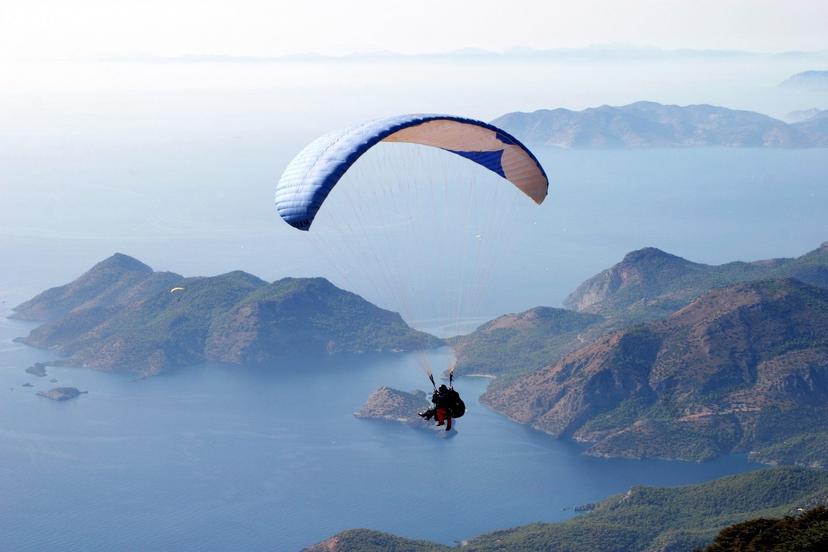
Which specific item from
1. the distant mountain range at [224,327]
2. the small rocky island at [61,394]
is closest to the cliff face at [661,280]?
the distant mountain range at [224,327]

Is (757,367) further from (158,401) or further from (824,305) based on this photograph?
(158,401)

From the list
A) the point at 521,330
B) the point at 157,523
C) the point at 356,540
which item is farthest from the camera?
the point at 521,330

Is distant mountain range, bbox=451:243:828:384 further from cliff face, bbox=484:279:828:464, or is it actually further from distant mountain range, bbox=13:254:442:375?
distant mountain range, bbox=13:254:442:375

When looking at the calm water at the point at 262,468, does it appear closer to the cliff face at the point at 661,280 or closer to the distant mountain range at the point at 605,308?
the distant mountain range at the point at 605,308

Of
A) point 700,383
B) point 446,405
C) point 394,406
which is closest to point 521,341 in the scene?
point 394,406

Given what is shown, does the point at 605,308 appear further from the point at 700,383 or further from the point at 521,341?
the point at 700,383

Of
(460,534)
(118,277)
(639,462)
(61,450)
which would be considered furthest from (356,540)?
(118,277)
